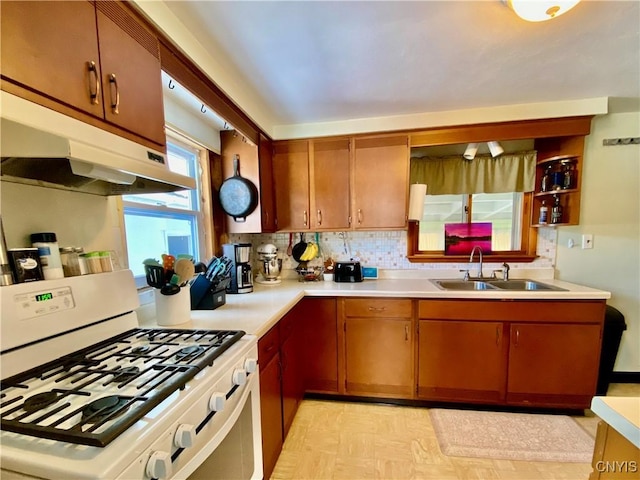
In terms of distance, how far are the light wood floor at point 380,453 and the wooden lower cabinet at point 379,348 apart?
0.16 metres

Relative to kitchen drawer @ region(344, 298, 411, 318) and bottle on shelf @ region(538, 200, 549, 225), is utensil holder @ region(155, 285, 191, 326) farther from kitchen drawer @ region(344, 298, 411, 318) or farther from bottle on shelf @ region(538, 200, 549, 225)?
bottle on shelf @ region(538, 200, 549, 225)

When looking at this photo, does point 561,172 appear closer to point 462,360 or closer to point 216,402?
point 462,360

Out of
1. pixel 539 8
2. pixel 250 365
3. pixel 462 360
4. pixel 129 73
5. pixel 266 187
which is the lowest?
pixel 462 360

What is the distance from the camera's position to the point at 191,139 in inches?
73.2

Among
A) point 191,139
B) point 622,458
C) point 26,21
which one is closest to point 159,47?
point 26,21

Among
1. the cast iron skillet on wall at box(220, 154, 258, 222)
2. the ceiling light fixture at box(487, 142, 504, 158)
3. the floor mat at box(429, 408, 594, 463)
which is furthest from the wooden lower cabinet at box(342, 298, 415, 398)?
the ceiling light fixture at box(487, 142, 504, 158)

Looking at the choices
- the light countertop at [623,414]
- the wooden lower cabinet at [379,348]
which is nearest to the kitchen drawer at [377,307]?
the wooden lower cabinet at [379,348]

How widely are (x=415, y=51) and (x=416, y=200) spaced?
3.81 feet

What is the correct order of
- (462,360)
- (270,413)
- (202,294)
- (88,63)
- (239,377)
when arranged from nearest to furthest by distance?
1. (88,63)
2. (239,377)
3. (270,413)
4. (202,294)
5. (462,360)

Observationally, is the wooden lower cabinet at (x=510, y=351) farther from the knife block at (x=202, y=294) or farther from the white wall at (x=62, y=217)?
the white wall at (x=62, y=217)

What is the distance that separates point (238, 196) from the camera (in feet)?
6.97

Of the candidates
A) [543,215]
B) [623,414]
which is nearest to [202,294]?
[623,414]

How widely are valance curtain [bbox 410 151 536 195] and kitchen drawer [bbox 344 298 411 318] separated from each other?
43.3 inches

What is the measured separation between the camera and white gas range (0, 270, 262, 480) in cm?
52
